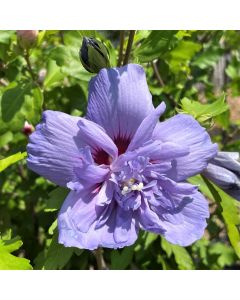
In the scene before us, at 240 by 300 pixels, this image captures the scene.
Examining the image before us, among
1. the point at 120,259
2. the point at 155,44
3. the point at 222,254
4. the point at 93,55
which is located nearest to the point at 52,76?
the point at 155,44

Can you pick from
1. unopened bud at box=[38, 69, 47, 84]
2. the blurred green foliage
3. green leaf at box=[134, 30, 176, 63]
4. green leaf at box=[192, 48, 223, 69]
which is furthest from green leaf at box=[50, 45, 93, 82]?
green leaf at box=[192, 48, 223, 69]

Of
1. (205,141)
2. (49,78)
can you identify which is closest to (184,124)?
(205,141)

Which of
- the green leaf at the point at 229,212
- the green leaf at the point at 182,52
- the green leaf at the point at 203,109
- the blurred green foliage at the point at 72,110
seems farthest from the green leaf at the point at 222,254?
the green leaf at the point at 203,109

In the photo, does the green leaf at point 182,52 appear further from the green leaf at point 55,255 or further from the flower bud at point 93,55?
the green leaf at point 55,255

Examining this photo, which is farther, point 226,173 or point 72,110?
point 72,110

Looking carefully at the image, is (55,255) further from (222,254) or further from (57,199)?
(222,254)

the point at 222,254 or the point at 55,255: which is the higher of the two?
the point at 55,255

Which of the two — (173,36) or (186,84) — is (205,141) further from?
(186,84)
